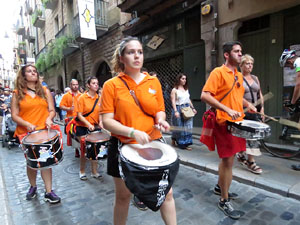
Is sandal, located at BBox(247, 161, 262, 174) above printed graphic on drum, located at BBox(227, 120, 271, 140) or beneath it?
beneath

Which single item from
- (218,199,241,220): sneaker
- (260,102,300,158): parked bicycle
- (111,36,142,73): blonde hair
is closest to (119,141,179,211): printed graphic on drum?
(111,36,142,73): blonde hair

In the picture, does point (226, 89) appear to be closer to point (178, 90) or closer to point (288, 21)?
point (178, 90)

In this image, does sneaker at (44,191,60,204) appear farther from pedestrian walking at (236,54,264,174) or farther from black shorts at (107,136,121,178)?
pedestrian walking at (236,54,264,174)

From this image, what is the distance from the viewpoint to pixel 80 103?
4008 mm

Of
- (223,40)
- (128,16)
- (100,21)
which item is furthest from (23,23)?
(223,40)

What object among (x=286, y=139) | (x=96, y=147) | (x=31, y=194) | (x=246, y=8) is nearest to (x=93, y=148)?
(x=96, y=147)

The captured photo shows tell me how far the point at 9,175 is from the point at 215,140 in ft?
13.7

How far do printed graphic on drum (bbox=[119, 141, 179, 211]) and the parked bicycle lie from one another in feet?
11.7

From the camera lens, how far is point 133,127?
1.78 metres

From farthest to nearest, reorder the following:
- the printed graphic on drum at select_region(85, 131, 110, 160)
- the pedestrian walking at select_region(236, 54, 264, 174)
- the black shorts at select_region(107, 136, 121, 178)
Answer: the pedestrian walking at select_region(236, 54, 264, 174), the printed graphic on drum at select_region(85, 131, 110, 160), the black shorts at select_region(107, 136, 121, 178)

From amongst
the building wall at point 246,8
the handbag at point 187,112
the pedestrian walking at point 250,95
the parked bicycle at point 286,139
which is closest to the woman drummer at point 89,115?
the handbag at point 187,112

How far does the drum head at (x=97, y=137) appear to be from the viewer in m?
3.52

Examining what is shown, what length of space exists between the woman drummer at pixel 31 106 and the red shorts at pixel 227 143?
230cm

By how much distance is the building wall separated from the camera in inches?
204
